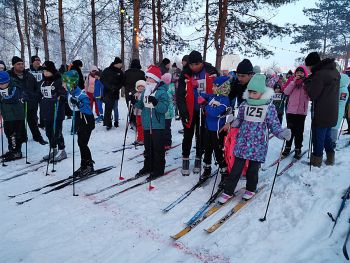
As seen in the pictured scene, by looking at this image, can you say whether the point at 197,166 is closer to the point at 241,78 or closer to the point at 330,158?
the point at 241,78

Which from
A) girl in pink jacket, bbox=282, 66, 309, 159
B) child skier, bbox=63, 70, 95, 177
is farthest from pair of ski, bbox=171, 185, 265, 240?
child skier, bbox=63, 70, 95, 177

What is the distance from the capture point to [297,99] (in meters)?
5.48

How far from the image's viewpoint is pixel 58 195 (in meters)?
4.55

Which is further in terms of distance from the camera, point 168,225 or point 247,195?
point 247,195

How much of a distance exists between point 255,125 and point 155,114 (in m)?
1.83

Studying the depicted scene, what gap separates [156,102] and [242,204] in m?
2.11

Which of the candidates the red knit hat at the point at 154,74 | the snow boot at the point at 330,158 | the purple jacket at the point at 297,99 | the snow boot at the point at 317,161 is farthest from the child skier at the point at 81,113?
the snow boot at the point at 330,158

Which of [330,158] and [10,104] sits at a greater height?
[10,104]

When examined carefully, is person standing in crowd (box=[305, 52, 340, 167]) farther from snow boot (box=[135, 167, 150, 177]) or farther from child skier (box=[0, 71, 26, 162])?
child skier (box=[0, 71, 26, 162])

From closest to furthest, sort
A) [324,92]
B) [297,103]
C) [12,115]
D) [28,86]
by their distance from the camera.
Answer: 1. [324,92]
2. [297,103]
3. [12,115]
4. [28,86]

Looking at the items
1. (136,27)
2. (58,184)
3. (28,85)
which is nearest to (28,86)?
(28,85)

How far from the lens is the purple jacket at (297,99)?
5.44 m

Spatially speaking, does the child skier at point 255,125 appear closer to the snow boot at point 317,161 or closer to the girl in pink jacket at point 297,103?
the snow boot at point 317,161

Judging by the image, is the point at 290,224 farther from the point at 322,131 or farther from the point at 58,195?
the point at 58,195
